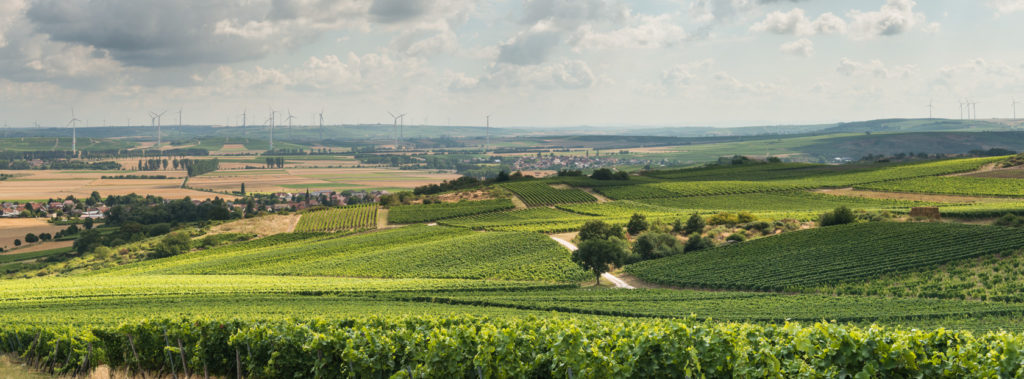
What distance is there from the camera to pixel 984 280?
49.5 meters

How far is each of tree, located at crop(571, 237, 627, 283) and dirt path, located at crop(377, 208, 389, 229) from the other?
192 ft

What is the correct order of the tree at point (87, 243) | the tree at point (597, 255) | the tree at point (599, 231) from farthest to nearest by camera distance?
the tree at point (87, 243) → the tree at point (599, 231) → the tree at point (597, 255)

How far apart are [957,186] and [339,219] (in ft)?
374

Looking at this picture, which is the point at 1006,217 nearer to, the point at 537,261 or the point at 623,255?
the point at 623,255

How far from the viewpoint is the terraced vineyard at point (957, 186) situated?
359 ft

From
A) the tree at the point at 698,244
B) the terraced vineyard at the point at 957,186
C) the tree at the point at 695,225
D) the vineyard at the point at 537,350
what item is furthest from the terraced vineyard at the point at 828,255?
the terraced vineyard at the point at 957,186

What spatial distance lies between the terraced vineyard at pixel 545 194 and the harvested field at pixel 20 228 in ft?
306

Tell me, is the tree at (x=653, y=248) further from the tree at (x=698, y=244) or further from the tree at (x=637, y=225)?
Answer: the tree at (x=637, y=225)

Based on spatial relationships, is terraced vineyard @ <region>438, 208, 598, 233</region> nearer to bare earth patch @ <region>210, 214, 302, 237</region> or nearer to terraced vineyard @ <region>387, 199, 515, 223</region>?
terraced vineyard @ <region>387, 199, 515, 223</region>

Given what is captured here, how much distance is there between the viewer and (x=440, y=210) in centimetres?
12450

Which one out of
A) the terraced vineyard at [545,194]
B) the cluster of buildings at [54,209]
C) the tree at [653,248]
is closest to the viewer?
the tree at [653,248]

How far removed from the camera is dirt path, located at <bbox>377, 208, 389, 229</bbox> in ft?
382

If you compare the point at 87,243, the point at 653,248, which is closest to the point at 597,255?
the point at 653,248

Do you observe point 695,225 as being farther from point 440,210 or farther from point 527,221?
point 440,210
